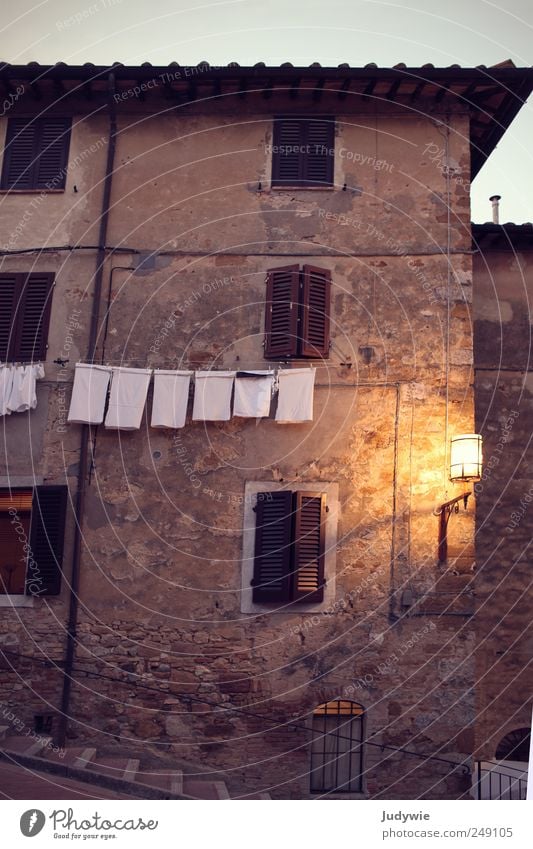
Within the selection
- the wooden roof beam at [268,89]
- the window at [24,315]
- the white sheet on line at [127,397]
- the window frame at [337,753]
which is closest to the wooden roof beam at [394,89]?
the wooden roof beam at [268,89]

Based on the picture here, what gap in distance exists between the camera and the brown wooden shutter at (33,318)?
14.0 metres

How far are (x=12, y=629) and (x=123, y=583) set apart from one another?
143 cm

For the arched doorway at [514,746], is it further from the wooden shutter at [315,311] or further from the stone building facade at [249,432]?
the wooden shutter at [315,311]

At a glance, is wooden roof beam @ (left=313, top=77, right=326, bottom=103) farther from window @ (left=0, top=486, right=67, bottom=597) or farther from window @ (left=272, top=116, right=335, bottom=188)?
window @ (left=0, top=486, right=67, bottom=597)

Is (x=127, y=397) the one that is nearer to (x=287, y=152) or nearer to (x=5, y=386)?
(x=5, y=386)

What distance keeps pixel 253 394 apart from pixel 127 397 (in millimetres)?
1555

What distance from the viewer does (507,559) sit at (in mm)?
14898

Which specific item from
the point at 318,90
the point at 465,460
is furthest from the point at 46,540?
the point at 318,90

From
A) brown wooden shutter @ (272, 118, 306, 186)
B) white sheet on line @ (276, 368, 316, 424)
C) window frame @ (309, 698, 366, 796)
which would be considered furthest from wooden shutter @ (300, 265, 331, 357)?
window frame @ (309, 698, 366, 796)

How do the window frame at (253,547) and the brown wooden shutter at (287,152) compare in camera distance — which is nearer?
the window frame at (253,547)

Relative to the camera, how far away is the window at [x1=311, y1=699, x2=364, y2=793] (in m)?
12.7

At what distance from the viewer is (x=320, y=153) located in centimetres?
1441

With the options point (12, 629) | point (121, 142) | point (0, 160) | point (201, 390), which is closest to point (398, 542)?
point (201, 390)

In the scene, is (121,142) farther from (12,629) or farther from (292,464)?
(12,629)
